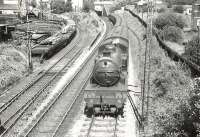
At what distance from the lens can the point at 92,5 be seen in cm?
11469

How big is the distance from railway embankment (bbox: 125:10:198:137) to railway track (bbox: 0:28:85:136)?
7.83 metres

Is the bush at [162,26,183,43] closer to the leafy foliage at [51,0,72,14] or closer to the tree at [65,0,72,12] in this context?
the leafy foliage at [51,0,72,14]

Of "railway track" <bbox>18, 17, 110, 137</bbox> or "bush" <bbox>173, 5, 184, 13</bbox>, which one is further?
"bush" <bbox>173, 5, 184, 13</bbox>

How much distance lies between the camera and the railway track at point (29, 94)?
869 inches

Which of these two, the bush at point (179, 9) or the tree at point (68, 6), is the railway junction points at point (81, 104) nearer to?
the tree at point (68, 6)

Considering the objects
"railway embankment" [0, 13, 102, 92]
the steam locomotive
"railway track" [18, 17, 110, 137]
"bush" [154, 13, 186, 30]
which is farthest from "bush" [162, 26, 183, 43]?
the steam locomotive

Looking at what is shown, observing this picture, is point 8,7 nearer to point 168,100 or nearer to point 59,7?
point 59,7

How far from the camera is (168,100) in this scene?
75.7ft

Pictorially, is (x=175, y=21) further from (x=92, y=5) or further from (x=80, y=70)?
(x=92, y=5)

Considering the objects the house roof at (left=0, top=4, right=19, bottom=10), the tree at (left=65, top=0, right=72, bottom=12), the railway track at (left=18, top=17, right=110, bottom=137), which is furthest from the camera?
the tree at (left=65, top=0, right=72, bottom=12)

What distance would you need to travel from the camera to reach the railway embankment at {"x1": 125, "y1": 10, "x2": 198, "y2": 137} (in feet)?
53.8

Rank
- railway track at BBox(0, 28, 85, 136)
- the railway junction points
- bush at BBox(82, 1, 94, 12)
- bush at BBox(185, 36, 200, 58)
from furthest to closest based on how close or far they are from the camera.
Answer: bush at BBox(82, 1, 94, 12) < bush at BBox(185, 36, 200, 58) < railway track at BBox(0, 28, 85, 136) < the railway junction points

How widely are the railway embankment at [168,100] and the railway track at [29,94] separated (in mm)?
7826

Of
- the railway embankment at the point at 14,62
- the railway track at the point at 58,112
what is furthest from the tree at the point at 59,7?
the railway track at the point at 58,112
